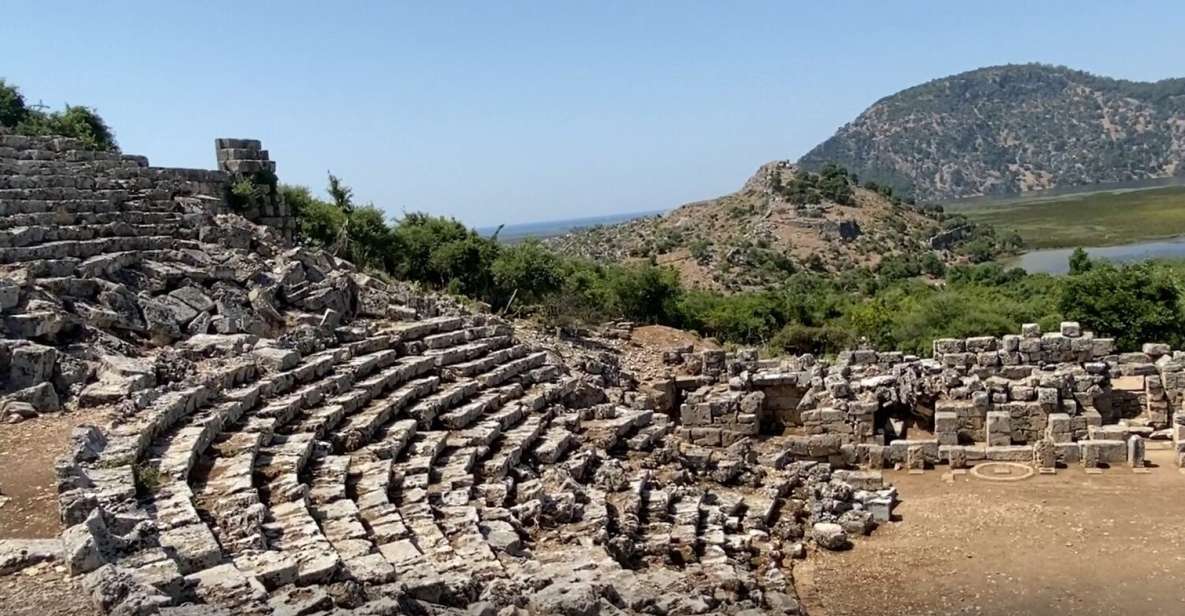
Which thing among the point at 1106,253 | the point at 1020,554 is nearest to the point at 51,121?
the point at 1020,554

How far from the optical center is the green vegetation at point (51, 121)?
26.8 metres

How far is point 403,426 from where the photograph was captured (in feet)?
46.4

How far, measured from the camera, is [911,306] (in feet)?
133

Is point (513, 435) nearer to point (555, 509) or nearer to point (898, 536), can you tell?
point (555, 509)

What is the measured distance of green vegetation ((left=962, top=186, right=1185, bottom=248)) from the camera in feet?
324

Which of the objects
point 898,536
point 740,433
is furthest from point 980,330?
point 898,536

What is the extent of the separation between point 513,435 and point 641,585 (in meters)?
5.85

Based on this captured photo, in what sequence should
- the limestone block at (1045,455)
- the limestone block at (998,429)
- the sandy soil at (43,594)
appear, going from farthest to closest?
the limestone block at (998,429) < the limestone block at (1045,455) < the sandy soil at (43,594)

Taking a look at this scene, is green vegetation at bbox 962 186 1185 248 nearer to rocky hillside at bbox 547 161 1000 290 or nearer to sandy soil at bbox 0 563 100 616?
rocky hillside at bbox 547 161 1000 290

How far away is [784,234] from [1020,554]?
60.3 meters

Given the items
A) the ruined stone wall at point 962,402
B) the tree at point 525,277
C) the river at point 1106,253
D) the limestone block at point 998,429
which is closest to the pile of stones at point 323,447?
the ruined stone wall at point 962,402

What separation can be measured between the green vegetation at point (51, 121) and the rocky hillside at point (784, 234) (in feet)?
121

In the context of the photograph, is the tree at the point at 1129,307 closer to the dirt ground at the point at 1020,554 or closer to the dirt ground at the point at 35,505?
the dirt ground at the point at 1020,554

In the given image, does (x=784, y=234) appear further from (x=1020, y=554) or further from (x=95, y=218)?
(x=1020, y=554)
